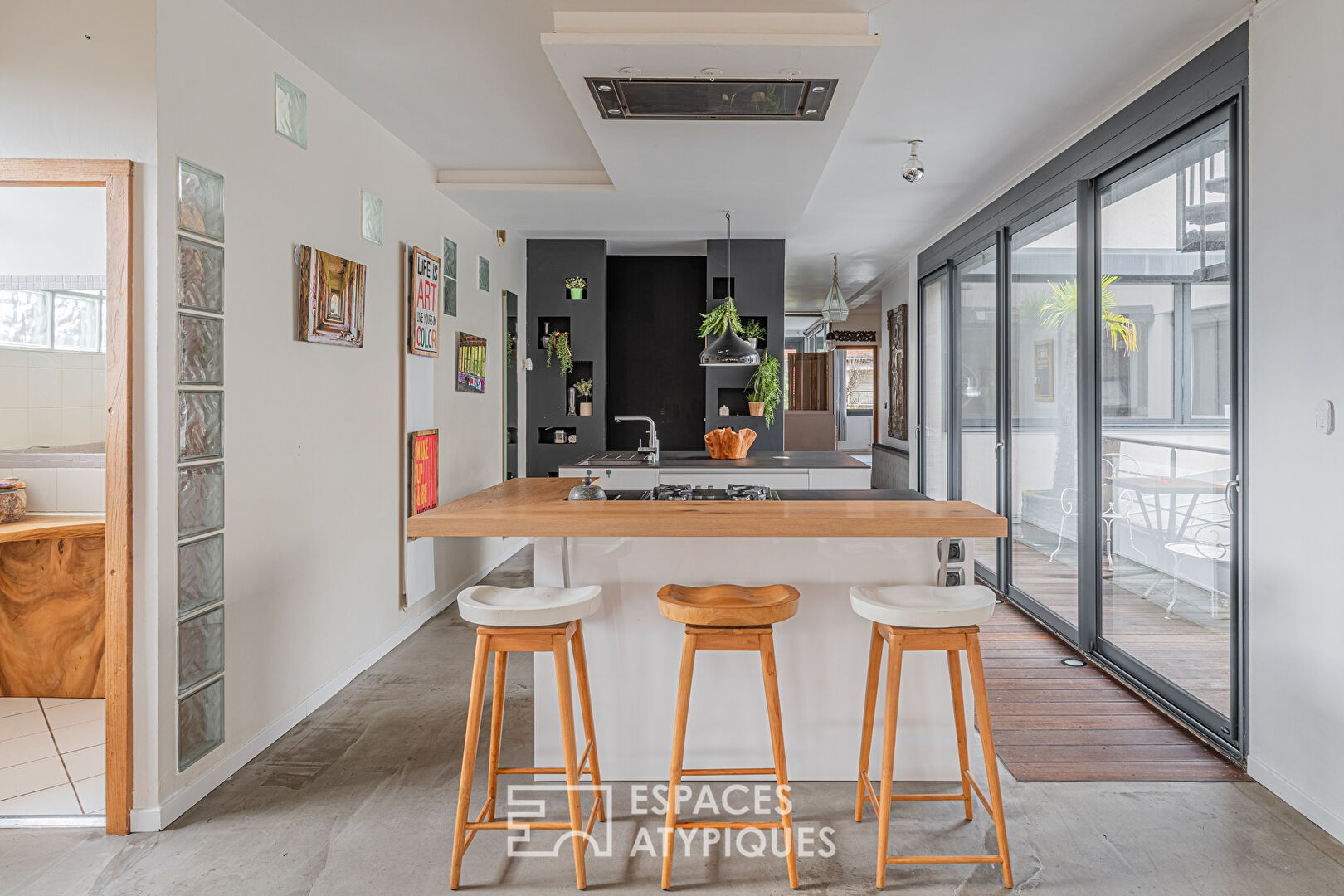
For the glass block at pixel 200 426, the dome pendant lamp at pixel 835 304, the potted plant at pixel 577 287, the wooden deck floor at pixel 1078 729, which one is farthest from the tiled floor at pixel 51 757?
the dome pendant lamp at pixel 835 304

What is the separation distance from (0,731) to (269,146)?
248cm

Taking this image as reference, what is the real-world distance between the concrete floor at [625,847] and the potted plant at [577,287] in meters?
4.38

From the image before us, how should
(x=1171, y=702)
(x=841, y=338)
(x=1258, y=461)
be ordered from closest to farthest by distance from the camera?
(x=1258, y=461) → (x=1171, y=702) → (x=841, y=338)

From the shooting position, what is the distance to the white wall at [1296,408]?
2.33 metres

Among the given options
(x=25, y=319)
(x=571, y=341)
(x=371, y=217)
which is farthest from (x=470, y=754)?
(x=571, y=341)

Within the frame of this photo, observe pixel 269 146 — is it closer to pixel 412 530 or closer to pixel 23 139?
pixel 23 139

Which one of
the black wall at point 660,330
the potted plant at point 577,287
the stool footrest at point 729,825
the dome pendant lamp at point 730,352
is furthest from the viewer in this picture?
the black wall at point 660,330

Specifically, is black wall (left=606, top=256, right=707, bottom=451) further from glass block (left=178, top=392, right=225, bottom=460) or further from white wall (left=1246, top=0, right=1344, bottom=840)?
white wall (left=1246, top=0, right=1344, bottom=840)

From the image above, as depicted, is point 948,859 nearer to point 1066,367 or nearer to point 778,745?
point 778,745

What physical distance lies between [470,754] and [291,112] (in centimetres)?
256

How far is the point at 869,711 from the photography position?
242cm

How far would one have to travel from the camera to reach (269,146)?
3014mm

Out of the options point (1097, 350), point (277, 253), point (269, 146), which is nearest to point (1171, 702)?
point (1097, 350)

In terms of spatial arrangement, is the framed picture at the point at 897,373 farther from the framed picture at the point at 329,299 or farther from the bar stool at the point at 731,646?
the bar stool at the point at 731,646
